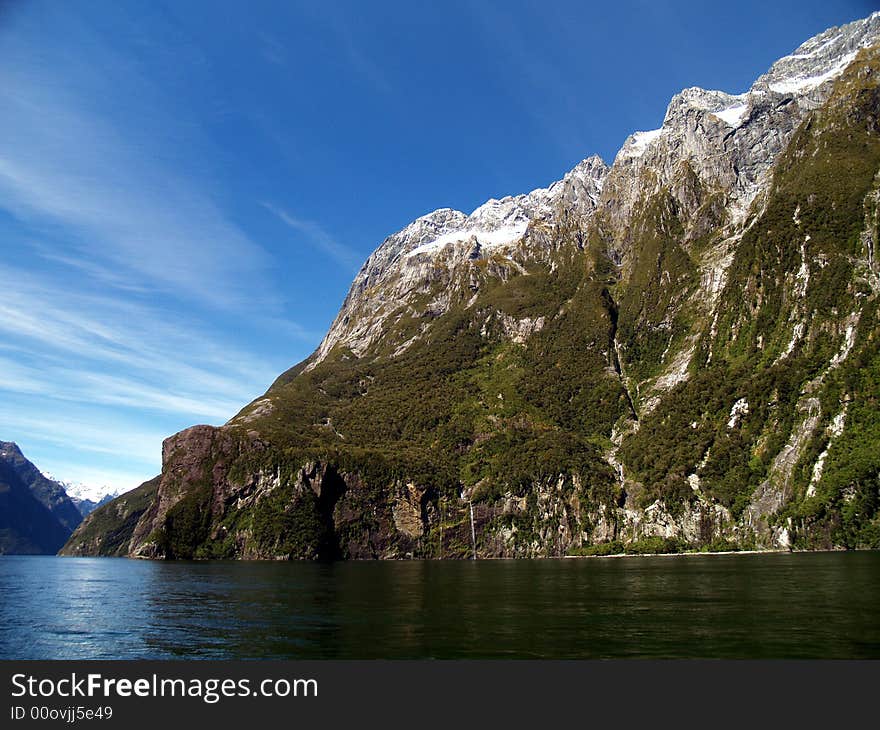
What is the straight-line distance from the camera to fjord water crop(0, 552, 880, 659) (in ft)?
122

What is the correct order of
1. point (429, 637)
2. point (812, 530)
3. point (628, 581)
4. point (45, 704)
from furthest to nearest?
point (812, 530) → point (628, 581) → point (429, 637) → point (45, 704)

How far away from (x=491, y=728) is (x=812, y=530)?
18283 centimetres

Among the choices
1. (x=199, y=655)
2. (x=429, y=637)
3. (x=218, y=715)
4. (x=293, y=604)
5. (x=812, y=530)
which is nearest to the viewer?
(x=218, y=715)

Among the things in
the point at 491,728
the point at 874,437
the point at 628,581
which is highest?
the point at 874,437

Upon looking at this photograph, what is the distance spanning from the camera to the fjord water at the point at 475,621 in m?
37.1

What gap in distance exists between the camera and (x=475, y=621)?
49281 millimetres

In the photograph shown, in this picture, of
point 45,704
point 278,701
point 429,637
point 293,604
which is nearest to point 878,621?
point 429,637

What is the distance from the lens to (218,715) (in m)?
20.1

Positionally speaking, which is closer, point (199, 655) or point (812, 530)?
point (199, 655)

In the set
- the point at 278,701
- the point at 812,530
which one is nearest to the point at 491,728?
the point at 278,701

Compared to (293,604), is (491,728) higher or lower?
higher

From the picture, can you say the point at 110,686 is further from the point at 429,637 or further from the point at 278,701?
the point at 429,637

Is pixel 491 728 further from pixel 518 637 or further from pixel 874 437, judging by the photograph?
pixel 874 437

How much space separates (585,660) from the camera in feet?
107
